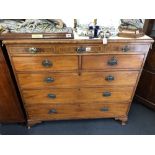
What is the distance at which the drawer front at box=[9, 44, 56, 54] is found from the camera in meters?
1.31

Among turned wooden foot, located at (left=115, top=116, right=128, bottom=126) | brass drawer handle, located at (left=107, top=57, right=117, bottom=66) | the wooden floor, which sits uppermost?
brass drawer handle, located at (left=107, top=57, right=117, bottom=66)

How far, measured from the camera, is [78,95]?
1658 millimetres

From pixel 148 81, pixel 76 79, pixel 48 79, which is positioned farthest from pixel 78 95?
pixel 148 81

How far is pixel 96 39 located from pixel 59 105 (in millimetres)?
840

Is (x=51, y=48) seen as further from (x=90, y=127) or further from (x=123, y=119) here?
(x=123, y=119)

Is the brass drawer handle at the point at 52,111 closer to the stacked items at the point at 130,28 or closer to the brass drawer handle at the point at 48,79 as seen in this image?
the brass drawer handle at the point at 48,79

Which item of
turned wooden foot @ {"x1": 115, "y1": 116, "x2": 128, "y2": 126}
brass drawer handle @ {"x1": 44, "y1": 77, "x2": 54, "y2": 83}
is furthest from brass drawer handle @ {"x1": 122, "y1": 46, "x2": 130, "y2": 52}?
turned wooden foot @ {"x1": 115, "y1": 116, "x2": 128, "y2": 126}

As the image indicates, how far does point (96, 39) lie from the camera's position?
4.32ft

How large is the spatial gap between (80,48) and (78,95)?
0.54 m

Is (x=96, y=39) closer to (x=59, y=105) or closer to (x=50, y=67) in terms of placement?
(x=50, y=67)

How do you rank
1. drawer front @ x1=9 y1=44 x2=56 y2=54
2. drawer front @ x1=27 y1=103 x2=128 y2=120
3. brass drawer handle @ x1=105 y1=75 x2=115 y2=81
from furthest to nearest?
drawer front @ x1=27 y1=103 x2=128 y2=120, brass drawer handle @ x1=105 y1=75 x2=115 y2=81, drawer front @ x1=9 y1=44 x2=56 y2=54

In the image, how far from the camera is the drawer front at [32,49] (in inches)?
51.4

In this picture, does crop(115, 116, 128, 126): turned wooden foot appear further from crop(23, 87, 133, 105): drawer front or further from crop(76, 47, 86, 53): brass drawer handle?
crop(76, 47, 86, 53): brass drawer handle

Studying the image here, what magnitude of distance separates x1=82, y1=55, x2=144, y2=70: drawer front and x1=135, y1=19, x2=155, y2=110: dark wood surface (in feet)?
1.52
